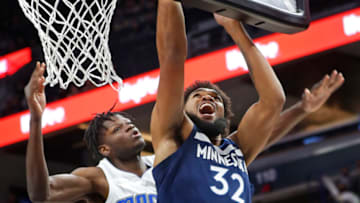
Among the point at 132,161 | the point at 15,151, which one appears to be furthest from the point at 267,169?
the point at 132,161

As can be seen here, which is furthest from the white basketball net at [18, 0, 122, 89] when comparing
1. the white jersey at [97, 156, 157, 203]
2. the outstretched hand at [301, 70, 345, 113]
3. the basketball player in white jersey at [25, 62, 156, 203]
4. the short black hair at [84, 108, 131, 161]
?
the outstretched hand at [301, 70, 345, 113]

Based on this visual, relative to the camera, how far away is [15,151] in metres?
9.66

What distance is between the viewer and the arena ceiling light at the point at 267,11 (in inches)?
97.7

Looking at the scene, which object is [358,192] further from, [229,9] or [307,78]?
[229,9]

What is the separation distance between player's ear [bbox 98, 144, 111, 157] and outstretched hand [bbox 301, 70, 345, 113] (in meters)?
1.06

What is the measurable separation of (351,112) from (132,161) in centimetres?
599

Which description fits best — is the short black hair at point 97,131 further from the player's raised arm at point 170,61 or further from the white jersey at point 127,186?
the player's raised arm at point 170,61

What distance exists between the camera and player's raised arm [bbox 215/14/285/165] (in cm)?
291

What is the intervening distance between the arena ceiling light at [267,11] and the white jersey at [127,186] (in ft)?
3.53

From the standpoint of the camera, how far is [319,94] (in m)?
3.26

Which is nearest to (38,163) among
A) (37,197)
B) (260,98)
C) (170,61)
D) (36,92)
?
(37,197)

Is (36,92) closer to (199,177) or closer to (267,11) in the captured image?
(199,177)

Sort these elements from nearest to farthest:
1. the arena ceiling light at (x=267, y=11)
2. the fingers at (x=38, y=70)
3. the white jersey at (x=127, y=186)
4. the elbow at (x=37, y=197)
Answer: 1. the arena ceiling light at (x=267, y=11)
2. the fingers at (x=38, y=70)
3. the elbow at (x=37, y=197)
4. the white jersey at (x=127, y=186)

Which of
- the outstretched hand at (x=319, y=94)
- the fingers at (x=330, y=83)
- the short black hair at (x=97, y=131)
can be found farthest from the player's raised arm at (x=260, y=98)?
the short black hair at (x=97, y=131)
